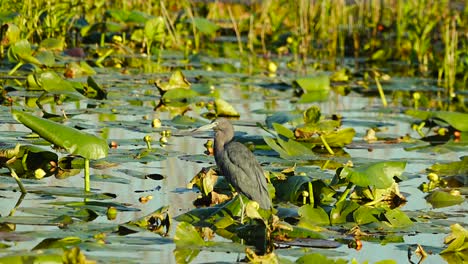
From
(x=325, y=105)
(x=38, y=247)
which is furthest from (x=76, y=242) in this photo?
(x=325, y=105)

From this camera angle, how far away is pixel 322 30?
15062 millimetres

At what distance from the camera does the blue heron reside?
5.03m

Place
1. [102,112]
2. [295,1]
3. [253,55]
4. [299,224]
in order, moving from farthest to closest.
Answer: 1. [295,1]
2. [253,55]
3. [102,112]
4. [299,224]

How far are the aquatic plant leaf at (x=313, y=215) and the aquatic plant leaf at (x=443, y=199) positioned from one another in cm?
96

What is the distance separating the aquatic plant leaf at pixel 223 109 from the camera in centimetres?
833

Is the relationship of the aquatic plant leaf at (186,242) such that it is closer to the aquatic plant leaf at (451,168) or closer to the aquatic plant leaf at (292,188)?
the aquatic plant leaf at (292,188)

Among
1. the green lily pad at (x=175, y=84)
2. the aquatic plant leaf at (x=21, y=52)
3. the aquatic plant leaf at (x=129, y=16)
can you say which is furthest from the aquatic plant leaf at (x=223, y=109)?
the aquatic plant leaf at (x=129, y=16)

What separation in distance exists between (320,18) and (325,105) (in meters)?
4.86

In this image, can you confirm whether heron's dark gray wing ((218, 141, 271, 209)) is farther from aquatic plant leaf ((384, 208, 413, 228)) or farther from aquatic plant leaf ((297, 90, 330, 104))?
aquatic plant leaf ((297, 90, 330, 104))

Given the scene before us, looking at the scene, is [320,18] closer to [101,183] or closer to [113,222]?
[101,183]

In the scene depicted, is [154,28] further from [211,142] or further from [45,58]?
[211,142]

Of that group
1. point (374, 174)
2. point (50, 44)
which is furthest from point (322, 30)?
point (374, 174)

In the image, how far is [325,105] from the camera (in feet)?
32.5

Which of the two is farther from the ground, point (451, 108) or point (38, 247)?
point (38, 247)
